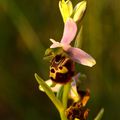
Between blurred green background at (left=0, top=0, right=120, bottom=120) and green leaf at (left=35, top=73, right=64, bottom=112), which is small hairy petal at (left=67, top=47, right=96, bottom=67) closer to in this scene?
green leaf at (left=35, top=73, right=64, bottom=112)

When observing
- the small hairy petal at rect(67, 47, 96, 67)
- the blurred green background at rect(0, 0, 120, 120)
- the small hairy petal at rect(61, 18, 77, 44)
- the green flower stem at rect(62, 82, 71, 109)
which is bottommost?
the blurred green background at rect(0, 0, 120, 120)

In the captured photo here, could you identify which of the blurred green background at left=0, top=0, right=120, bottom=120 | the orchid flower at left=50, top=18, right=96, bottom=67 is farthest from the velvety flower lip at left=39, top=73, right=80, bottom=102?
the blurred green background at left=0, top=0, right=120, bottom=120

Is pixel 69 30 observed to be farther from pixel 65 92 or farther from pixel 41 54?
pixel 41 54

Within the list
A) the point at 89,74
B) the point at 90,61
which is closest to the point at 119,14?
the point at 89,74

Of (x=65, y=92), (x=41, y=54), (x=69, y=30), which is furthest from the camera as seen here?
(x=41, y=54)

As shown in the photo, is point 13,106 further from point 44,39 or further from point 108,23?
point 108,23

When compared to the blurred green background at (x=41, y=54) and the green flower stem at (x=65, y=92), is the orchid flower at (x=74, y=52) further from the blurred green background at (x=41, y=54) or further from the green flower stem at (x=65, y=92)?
the blurred green background at (x=41, y=54)

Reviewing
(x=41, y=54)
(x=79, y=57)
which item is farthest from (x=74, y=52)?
(x=41, y=54)

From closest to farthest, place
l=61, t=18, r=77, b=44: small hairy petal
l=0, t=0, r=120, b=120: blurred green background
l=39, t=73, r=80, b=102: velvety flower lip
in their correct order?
l=61, t=18, r=77, b=44: small hairy petal, l=39, t=73, r=80, b=102: velvety flower lip, l=0, t=0, r=120, b=120: blurred green background
